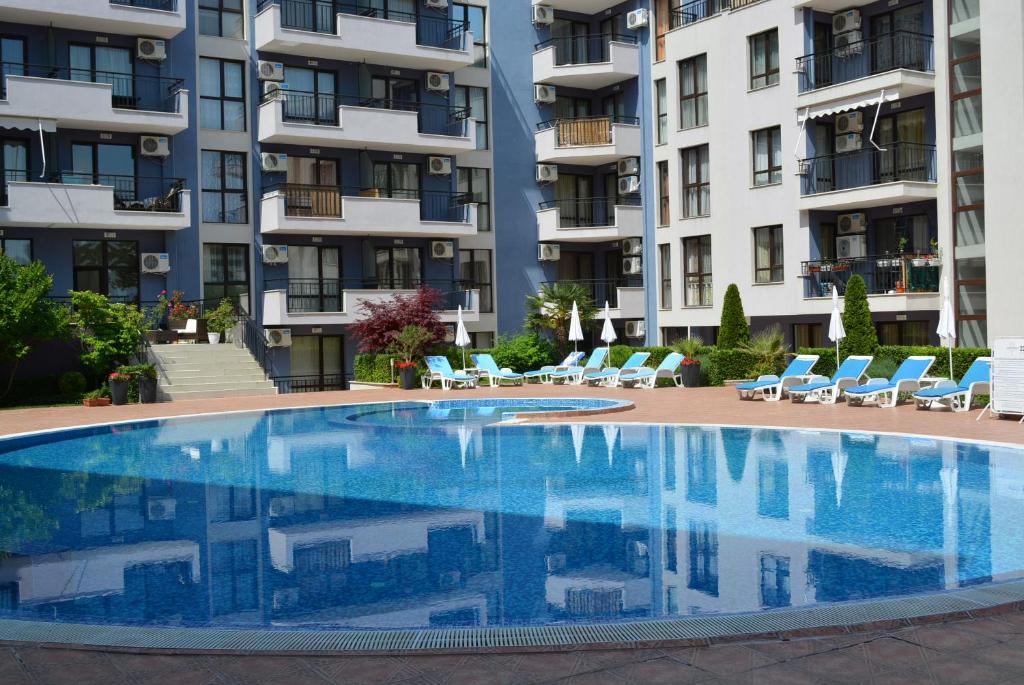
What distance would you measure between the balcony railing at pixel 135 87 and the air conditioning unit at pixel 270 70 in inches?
99.3

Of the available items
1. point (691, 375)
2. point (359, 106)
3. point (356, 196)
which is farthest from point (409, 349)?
point (359, 106)

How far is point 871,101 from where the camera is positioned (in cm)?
2927

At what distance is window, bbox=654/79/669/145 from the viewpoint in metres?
37.0

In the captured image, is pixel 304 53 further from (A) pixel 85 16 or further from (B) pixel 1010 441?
(B) pixel 1010 441

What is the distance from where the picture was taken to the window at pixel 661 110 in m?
37.0

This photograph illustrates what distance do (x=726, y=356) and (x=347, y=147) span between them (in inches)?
568

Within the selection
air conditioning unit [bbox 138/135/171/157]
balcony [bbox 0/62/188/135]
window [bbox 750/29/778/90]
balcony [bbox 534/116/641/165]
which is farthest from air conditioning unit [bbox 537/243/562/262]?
air conditioning unit [bbox 138/135/171/157]

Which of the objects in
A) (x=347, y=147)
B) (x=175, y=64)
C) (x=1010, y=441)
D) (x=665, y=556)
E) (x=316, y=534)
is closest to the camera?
(x=665, y=556)

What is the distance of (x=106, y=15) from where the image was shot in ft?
100

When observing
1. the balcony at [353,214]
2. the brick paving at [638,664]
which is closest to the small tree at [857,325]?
the balcony at [353,214]

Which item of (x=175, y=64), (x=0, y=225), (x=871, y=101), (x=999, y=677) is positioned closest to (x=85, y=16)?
(x=175, y=64)

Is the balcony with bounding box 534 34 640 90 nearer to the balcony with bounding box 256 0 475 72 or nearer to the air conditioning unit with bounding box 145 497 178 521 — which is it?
the balcony with bounding box 256 0 475 72

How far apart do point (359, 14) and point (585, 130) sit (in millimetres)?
8716

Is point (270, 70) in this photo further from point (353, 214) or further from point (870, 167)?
point (870, 167)
